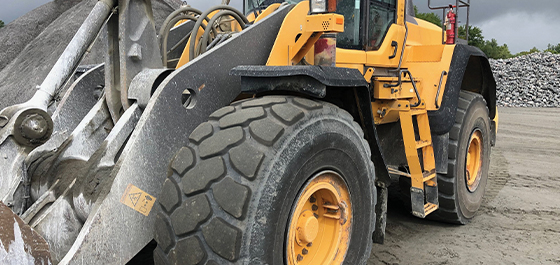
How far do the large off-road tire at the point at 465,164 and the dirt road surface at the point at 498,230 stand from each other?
17cm

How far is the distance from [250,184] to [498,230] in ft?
10.8

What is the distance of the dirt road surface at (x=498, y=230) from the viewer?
3.64m

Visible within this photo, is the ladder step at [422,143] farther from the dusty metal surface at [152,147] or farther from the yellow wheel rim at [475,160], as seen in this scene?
the dusty metal surface at [152,147]

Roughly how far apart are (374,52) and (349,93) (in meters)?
0.95

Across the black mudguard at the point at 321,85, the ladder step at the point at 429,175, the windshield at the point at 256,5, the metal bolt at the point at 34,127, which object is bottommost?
the ladder step at the point at 429,175

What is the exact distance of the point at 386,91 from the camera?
141 inches

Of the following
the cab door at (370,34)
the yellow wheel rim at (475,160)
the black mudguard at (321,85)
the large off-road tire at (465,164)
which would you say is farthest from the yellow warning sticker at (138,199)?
the yellow wheel rim at (475,160)

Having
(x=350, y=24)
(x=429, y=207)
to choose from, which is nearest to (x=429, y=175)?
(x=429, y=207)

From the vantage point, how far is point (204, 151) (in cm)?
199

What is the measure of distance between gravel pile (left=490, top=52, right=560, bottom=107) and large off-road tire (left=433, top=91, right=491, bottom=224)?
53.9 feet

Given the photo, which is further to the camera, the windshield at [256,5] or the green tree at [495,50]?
the green tree at [495,50]

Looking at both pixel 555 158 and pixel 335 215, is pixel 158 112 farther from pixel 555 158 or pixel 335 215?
pixel 555 158

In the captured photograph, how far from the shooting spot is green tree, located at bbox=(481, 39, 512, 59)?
170 feet

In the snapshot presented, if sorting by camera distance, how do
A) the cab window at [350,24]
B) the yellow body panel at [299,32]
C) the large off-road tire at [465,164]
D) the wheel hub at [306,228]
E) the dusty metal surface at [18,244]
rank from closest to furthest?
the dusty metal surface at [18,244]
the wheel hub at [306,228]
the yellow body panel at [299,32]
the cab window at [350,24]
the large off-road tire at [465,164]
